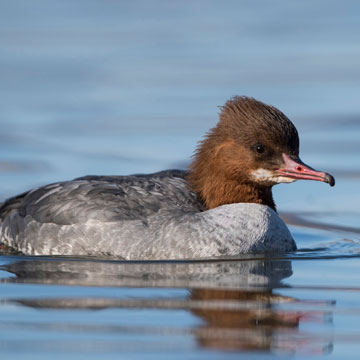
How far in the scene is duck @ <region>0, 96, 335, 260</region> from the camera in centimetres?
1019

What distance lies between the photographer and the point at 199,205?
10.8 metres

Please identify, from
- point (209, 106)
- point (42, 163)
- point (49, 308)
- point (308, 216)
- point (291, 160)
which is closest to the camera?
point (49, 308)

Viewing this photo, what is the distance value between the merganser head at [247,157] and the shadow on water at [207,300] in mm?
836

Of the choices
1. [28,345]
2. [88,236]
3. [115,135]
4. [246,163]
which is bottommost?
[28,345]

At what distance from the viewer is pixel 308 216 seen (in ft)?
40.9

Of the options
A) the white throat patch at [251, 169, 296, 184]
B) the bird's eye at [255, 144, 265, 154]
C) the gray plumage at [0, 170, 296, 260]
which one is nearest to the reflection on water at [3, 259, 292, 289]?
the gray plumage at [0, 170, 296, 260]

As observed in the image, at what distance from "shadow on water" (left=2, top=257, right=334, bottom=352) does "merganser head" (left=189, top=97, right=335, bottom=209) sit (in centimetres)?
84

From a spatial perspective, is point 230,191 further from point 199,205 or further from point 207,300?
point 207,300

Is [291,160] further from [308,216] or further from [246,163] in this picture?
[308,216]

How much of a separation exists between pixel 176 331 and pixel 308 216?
5.24 m

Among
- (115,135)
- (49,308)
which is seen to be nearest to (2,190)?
(115,135)

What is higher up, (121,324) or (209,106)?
(209,106)

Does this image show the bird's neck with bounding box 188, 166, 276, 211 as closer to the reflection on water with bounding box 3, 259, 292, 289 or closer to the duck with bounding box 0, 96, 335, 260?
the duck with bounding box 0, 96, 335, 260

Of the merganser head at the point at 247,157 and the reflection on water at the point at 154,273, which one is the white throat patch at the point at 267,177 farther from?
the reflection on water at the point at 154,273
